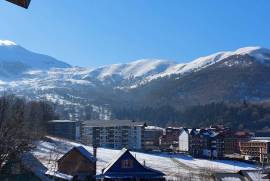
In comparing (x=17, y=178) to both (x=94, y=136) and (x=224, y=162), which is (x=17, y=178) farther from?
(x=94, y=136)

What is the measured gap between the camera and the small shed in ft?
152

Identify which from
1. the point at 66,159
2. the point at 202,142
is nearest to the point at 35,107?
the point at 202,142

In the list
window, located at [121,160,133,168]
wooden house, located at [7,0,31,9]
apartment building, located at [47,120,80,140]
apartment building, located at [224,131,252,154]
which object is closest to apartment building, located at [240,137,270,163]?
A: apartment building, located at [224,131,252,154]

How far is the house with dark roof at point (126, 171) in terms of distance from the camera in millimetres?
42844

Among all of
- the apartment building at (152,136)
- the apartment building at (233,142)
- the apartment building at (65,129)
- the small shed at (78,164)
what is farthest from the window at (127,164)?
the apartment building at (233,142)

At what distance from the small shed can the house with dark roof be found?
111 inches

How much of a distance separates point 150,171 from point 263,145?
81.9 metres

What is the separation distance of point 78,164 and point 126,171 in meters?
5.11

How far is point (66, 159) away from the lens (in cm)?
4706

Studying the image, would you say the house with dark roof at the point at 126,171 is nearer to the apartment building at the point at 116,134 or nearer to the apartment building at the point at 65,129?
the apartment building at the point at 65,129

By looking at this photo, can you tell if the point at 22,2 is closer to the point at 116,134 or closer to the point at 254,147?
the point at 116,134

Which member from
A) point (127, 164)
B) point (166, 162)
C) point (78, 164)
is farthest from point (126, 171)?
point (166, 162)

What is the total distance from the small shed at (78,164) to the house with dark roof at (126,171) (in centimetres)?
281

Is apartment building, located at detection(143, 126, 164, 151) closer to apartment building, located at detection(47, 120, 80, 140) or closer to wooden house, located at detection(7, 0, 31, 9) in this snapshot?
apartment building, located at detection(47, 120, 80, 140)
